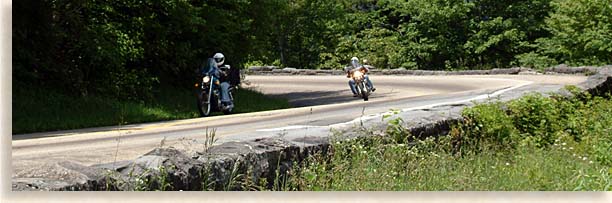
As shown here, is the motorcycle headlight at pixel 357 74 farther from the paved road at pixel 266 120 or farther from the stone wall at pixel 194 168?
the stone wall at pixel 194 168

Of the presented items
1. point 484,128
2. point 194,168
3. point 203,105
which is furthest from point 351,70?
point 194,168

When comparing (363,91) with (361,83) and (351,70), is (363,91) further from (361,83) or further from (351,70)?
(351,70)

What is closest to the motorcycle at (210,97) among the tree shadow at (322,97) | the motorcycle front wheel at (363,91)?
the tree shadow at (322,97)

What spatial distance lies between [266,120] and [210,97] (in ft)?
6.73

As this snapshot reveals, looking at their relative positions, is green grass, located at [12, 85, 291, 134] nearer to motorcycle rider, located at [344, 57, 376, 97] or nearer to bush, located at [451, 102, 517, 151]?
motorcycle rider, located at [344, 57, 376, 97]

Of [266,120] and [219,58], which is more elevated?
[219,58]

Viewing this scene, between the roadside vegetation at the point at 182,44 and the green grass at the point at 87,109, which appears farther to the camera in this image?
the roadside vegetation at the point at 182,44

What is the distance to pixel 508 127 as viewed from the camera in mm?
11188

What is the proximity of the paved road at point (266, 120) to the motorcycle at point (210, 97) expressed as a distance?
0.39 metres

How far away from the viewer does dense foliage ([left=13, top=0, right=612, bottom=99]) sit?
43.6 feet

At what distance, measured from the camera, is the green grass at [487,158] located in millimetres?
7164

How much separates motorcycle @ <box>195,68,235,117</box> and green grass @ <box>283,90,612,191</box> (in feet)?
11.9

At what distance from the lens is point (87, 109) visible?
1179 centimetres

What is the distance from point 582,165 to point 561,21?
58.3ft
